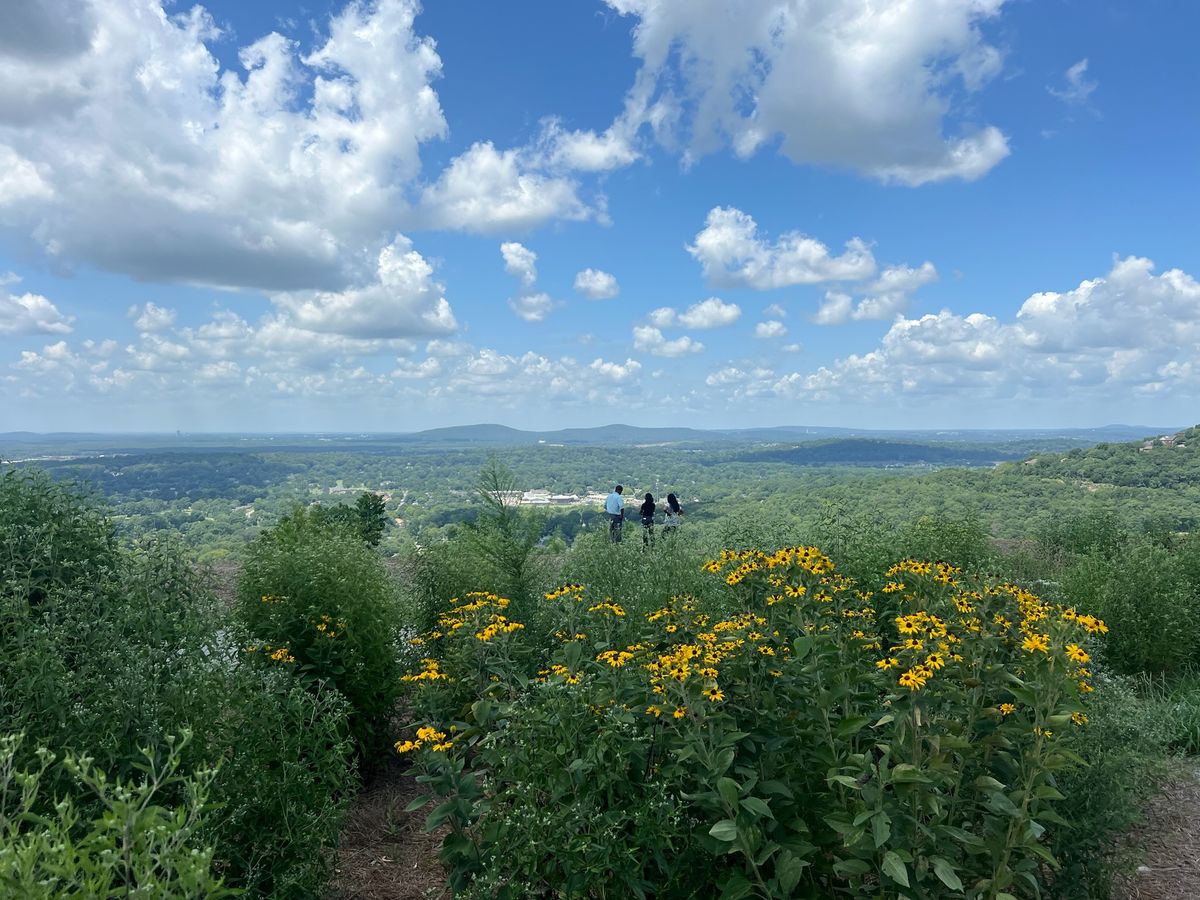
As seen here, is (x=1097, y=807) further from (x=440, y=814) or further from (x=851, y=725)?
(x=440, y=814)

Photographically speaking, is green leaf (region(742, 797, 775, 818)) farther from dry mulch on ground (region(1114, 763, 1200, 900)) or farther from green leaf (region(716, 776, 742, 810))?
dry mulch on ground (region(1114, 763, 1200, 900))

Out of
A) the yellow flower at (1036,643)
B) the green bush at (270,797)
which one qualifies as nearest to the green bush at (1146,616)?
the yellow flower at (1036,643)

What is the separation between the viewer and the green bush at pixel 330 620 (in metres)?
4.75

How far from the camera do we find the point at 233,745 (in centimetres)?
318

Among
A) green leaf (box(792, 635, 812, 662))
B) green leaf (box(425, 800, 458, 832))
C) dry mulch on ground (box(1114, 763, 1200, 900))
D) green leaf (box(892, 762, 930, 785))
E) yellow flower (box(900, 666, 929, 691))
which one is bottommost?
dry mulch on ground (box(1114, 763, 1200, 900))

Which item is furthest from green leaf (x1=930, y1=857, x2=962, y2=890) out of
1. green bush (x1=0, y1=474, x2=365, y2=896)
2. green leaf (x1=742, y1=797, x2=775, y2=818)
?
green bush (x1=0, y1=474, x2=365, y2=896)

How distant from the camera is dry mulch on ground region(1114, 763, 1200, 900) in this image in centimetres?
376

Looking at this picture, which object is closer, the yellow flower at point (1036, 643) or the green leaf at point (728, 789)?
the green leaf at point (728, 789)

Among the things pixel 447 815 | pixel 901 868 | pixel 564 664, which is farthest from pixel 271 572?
pixel 901 868

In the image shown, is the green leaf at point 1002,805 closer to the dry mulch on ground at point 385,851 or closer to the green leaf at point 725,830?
the green leaf at point 725,830

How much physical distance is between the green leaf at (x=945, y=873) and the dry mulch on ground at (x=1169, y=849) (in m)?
1.90

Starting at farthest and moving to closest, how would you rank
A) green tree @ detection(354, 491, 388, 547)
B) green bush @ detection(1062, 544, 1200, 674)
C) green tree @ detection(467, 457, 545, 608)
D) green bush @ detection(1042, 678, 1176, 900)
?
1. green tree @ detection(354, 491, 388, 547)
2. green bush @ detection(1062, 544, 1200, 674)
3. green tree @ detection(467, 457, 545, 608)
4. green bush @ detection(1042, 678, 1176, 900)

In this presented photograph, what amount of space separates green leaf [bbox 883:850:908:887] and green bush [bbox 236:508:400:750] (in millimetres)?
3420

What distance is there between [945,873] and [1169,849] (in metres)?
3.11
